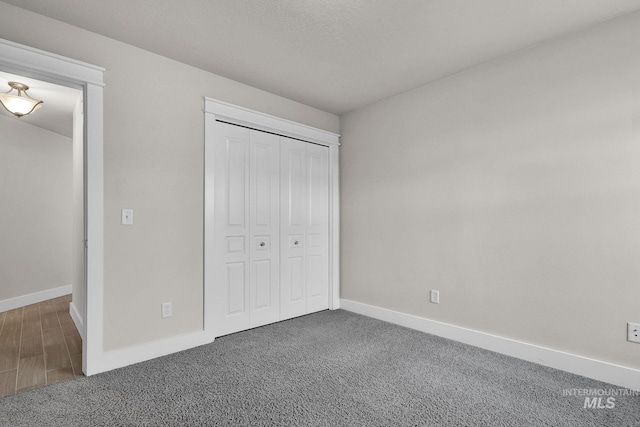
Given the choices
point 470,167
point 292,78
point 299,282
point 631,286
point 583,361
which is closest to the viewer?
point 631,286

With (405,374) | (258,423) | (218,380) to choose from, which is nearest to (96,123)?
(218,380)

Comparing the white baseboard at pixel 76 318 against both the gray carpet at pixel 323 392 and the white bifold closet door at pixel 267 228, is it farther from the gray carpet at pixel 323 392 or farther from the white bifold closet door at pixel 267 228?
the white bifold closet door at pixel 267 228

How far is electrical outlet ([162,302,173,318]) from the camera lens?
2670mm

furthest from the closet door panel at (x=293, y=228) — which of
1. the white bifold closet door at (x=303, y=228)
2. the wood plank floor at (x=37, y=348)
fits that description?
the wood plank floor at (x=37, y=348)

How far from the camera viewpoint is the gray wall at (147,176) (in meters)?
2.39

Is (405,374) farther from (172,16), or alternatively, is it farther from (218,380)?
(172,16)

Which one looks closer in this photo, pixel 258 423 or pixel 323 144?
pixel 258 423

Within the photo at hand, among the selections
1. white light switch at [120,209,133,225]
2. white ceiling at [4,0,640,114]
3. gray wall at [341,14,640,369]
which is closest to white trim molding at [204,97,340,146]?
white ceiling at [4,0,640,114]

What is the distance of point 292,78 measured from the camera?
3.11 m

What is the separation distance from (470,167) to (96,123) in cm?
306

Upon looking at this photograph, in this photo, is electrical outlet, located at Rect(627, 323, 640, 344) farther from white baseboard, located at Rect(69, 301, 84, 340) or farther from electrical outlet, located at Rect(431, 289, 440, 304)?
white baseboard, located at Rect(69, 301, 84, 340)

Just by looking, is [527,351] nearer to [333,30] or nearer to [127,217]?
[333,30]

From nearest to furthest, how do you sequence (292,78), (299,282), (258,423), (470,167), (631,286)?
1. (258,423)
2. (631,286)
3. (470,167)
4. (292,78)
5. (299,282)

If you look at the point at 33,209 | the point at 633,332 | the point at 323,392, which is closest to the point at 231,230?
the point at 323,392
